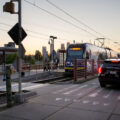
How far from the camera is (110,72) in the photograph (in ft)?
38.1

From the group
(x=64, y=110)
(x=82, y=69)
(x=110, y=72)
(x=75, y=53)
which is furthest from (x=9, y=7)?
(x=75, y=53)

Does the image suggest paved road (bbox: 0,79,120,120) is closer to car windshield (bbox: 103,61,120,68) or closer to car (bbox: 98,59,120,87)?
car (bbox: 98,59,120,87)

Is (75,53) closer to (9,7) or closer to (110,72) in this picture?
(110,72)

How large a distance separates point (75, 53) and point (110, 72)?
1153 centimetres

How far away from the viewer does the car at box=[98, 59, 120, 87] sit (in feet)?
37.6

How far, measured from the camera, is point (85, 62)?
1681 centimetres

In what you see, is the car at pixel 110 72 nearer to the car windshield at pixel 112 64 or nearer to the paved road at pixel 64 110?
the car windshield at pixel 112 64

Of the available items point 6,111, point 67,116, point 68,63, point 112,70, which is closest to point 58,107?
point 67,116

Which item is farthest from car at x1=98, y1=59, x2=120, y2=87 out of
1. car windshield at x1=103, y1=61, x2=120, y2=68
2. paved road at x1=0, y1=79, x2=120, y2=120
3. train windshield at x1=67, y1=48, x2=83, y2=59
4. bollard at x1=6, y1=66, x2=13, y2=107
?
train windshield at x1=67, y1=48, x2=83, y2=59

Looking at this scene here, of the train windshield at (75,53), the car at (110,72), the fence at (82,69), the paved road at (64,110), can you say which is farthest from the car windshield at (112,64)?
the train windshield at (75,53)

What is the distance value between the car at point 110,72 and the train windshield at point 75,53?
10.6 meters

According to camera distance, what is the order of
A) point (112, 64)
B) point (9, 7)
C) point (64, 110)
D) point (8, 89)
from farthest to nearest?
1. point (112, 64)
2. point (9, 7)
3. point (8, 89)
4. point (64, 110)

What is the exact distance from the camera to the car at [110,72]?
11.4m

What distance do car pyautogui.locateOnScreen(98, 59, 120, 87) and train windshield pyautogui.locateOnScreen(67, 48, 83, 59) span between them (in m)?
10.6
